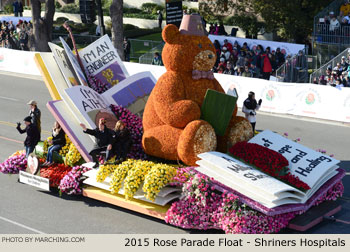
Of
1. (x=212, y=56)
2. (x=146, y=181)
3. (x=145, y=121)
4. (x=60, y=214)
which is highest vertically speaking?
(x=212, y=56)

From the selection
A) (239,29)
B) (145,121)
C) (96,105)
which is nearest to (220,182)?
(145,121)

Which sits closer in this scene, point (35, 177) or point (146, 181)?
point (146, 181)

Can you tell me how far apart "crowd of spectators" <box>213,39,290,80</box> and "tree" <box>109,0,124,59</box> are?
5.72 meters

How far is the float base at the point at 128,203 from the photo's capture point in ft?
40.5

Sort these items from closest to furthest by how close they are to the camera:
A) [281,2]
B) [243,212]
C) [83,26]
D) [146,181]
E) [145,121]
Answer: [243,212] → [146,181] → [145,121] → [281,2] → [83,26]

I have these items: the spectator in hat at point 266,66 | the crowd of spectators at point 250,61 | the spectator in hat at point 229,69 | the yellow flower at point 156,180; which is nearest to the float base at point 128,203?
the yellow flower at point 156,180

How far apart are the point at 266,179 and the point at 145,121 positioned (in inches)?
135

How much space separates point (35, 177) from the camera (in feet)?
46.8

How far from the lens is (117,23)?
97.6 ft

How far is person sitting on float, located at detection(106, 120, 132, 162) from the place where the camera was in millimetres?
13422

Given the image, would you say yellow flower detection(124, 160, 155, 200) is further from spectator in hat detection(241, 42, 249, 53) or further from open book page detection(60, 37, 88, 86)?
spectator in hat detection(241, 42, 249, 53)

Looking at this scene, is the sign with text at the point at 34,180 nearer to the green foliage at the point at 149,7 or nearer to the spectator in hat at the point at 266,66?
the spectator in hat at the point at 266,66

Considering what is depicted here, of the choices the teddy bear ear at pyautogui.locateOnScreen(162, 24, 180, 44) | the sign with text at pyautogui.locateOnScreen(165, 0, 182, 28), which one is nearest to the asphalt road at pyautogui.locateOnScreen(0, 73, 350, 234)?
the teddy bear ear at pyautogui.locateOnScreen(162, 24, 180, 44)

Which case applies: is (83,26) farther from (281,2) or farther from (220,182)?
(220,182)
